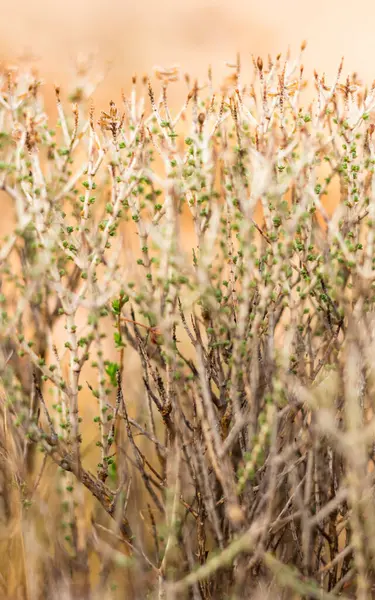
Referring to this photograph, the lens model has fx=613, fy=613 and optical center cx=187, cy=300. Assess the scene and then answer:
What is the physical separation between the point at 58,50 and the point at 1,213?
5.68m

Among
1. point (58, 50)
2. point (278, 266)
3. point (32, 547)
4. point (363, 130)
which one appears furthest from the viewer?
point (58, 50)

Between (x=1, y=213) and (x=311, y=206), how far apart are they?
6.74ft

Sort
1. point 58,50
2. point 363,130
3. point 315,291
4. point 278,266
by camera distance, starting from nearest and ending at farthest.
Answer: point 278,266
point 315,291
point 363,130
point 58,50

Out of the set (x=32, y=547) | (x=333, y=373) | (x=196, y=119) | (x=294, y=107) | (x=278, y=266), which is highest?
(x=294, y=107)

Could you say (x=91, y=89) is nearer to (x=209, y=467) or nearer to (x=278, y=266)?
(x=278, y=266)

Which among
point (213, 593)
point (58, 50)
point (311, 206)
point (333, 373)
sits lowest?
point (213, 593)

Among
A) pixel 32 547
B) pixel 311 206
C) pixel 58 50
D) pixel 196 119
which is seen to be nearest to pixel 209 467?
pixel 32 547

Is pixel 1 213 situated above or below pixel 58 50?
below

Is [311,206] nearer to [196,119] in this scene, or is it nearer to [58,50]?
[196,119]

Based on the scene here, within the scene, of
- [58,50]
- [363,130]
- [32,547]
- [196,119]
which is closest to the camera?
[32,547]

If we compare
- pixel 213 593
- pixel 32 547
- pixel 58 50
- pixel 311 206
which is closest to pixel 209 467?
pixel 213 593

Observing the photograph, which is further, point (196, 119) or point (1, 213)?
point (1, 213)

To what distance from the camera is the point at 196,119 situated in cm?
304

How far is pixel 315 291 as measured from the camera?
3.30 m
